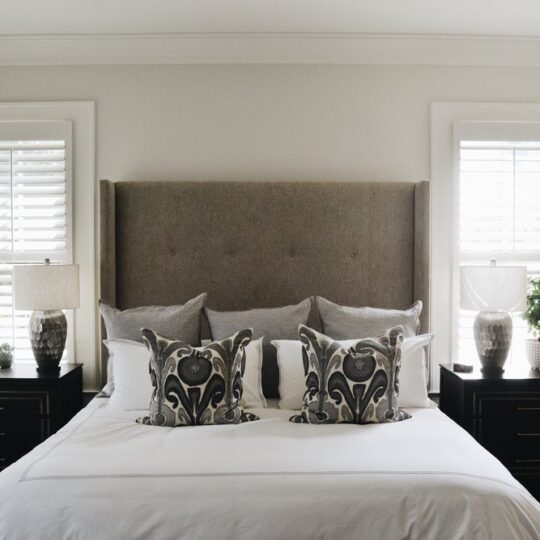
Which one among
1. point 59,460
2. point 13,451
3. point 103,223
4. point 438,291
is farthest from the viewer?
point 438,291

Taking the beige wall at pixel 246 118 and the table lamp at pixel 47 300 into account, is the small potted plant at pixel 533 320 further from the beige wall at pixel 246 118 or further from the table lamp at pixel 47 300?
the table lamp at pixel 47 300

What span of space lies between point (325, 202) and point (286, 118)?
598 millimetres

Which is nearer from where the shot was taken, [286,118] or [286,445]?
[286,445]

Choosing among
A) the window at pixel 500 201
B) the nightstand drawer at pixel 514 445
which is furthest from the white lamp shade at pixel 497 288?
the nightstand drawer at pixel 514 445

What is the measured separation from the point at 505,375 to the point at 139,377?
76.8 inches

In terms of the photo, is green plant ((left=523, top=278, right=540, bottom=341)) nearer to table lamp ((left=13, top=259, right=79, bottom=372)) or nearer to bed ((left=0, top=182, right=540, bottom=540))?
bed ((left=0, top=182, right=540, bottom=540))

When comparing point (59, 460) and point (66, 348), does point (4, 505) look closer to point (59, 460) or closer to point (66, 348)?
point (59, 460)

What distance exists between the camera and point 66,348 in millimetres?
3180

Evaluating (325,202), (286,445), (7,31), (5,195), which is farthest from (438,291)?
(7,31)

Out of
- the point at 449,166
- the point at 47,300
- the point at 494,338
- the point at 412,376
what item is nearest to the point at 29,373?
the point at 47,300

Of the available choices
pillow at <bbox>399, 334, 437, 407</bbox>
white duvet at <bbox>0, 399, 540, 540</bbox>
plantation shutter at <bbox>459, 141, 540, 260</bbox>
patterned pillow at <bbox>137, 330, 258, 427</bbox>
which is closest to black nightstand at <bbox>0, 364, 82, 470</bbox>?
patterned pillow at <bbox>137, 330, 258, 427</bbox>

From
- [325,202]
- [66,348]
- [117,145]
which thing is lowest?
[66,348]

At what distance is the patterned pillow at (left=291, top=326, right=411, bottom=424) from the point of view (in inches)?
85.7

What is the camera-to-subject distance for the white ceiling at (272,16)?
106 inches
